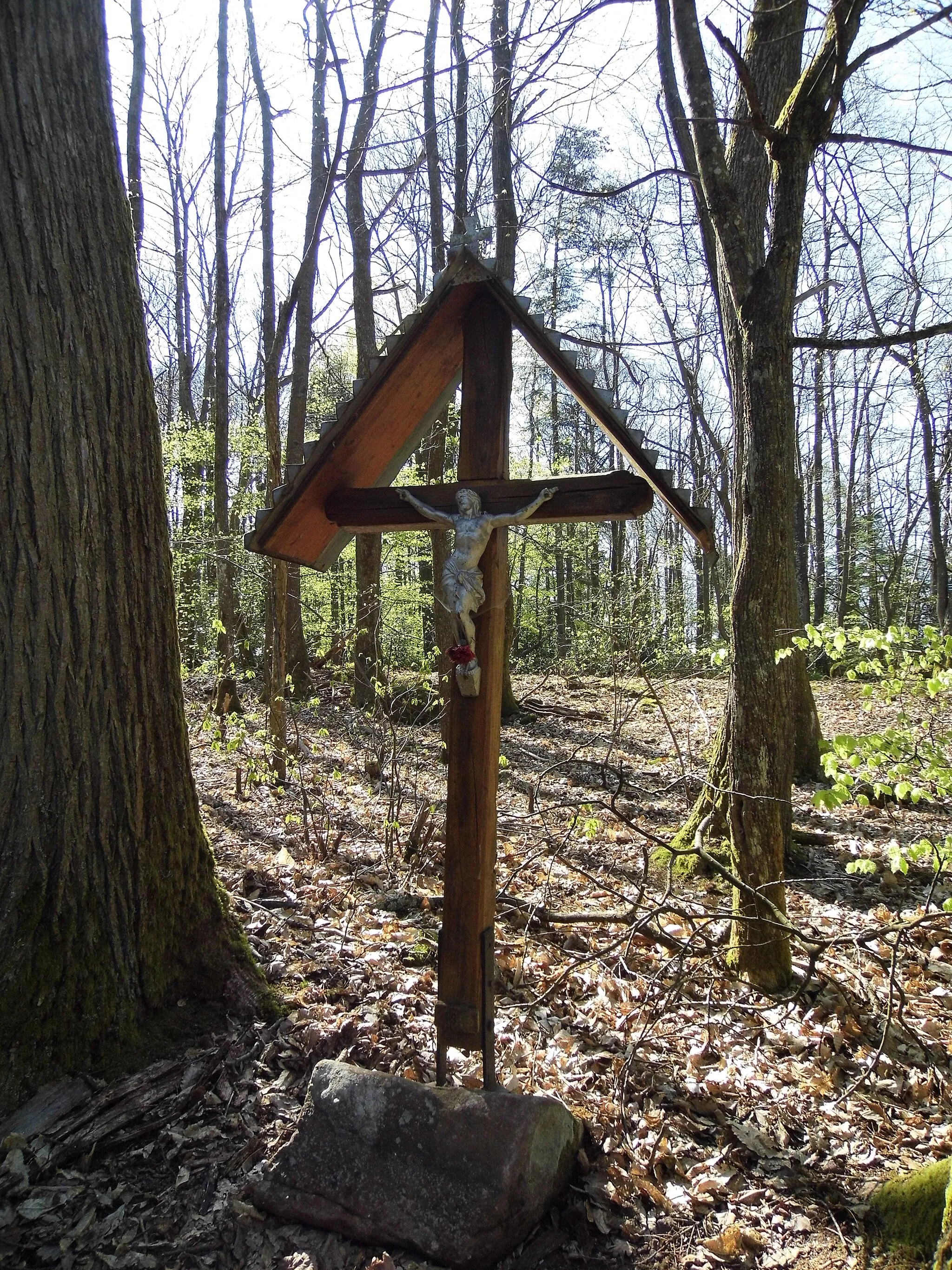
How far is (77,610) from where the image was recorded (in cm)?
318

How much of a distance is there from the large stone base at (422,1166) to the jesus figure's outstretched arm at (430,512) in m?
2.09

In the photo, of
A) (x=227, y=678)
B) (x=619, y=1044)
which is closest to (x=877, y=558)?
(x=227, y=678)

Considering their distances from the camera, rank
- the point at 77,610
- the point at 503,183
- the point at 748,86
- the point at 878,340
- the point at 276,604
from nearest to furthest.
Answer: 1. the point at 77,610
2. the point at 748,86
3. the point at 878,340
4. the point at 276,604
5. the point at 503,183

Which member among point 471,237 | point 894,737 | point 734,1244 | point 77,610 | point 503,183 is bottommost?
point 734,1244

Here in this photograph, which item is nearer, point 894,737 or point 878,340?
point 894,737

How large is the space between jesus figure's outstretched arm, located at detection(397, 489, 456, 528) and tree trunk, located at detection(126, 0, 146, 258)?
805 centimetres

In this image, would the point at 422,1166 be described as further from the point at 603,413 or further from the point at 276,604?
the point at 276,604

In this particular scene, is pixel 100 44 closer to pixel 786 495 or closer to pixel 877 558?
pixel 786 495

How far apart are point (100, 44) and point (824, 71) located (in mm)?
3613

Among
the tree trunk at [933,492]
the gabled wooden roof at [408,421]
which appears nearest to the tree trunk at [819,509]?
the tree trunk at [933,492]

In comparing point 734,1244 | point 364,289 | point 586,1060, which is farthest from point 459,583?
point 364,289

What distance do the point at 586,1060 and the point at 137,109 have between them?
1239 centimetres

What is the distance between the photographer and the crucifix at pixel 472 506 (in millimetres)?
2879

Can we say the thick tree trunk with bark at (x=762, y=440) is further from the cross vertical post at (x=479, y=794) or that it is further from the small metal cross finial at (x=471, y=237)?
the small metal cross finial at (x=471, y=237)
